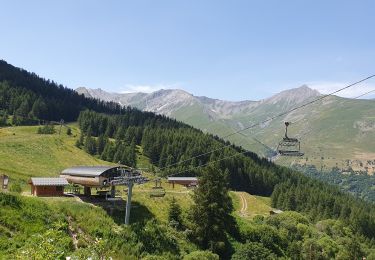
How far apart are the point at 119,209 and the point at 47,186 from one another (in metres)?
11.7

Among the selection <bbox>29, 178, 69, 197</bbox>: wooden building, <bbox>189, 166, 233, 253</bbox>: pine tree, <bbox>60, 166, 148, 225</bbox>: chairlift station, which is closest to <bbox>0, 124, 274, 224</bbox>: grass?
<bbox>60, 166, 148, 225</bbox>: chairlift station

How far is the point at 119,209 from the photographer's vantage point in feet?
205

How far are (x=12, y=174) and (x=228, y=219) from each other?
40891mm

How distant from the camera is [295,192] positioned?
171875 millimetres

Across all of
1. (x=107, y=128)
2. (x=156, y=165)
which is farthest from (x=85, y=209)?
(x=107, y=128)

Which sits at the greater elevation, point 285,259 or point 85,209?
point 85,209

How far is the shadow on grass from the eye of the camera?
60.2 metres

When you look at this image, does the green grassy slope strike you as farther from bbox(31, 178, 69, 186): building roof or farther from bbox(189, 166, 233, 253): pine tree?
bbox(189, 166, 233, 253): pine tree

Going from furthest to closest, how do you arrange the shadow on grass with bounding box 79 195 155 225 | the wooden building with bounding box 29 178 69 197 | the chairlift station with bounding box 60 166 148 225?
1. the wooden building with bounding box 29 178 69 197
2. the shadow on grass with bounding box 79 195 155 225
3. the chairlift station with bounding box 60 166 148 225

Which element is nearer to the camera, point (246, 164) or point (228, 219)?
point (228, 219)

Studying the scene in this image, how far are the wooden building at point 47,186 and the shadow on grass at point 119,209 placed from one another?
3.63 metres

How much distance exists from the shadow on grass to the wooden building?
363 cm

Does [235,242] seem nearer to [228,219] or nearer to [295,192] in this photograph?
[228,219]

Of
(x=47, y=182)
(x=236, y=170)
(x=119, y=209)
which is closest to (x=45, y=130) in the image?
(x=236, y=170)
